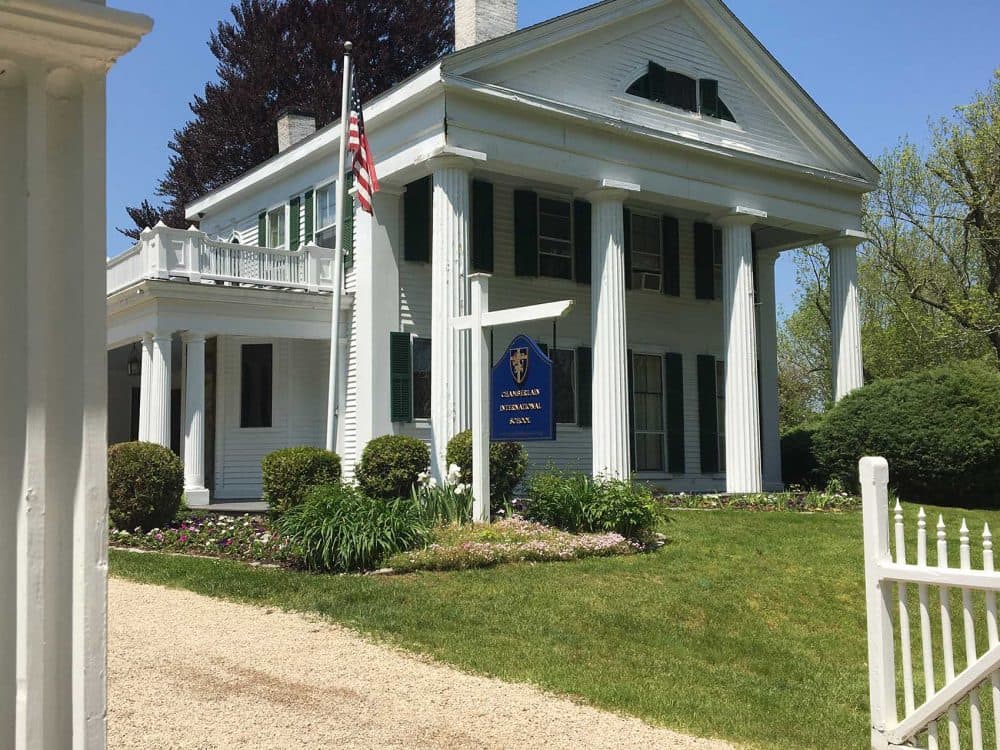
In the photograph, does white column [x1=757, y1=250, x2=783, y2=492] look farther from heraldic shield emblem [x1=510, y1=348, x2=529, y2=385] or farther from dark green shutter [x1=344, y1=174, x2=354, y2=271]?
heraldic shield emblem [x1=510, y1=348, x2=529, y2=385]

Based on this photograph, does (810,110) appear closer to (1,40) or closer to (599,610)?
(599,610)

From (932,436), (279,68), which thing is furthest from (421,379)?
(279,68)

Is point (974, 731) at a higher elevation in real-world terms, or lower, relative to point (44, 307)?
lower

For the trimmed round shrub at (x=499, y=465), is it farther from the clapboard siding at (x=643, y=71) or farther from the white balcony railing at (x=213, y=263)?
the clapboard siding at (x=643, y=71)

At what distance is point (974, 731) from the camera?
4727 mm

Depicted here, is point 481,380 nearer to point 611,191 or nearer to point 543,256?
point 611,191

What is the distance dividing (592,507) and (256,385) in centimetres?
993

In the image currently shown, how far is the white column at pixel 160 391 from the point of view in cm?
1742

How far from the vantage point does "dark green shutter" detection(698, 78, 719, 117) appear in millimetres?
21000

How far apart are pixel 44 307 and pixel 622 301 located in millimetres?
15857

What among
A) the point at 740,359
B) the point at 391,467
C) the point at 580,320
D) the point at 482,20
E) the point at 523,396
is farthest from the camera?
the point at 580,320

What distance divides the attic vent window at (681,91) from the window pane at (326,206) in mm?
5968

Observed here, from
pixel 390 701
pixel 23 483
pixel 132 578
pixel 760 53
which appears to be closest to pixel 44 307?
pixel 23 483

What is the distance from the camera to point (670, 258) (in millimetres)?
22219
